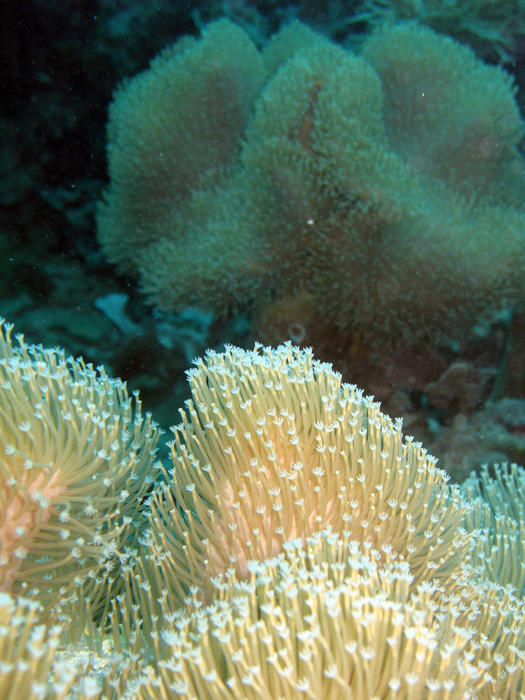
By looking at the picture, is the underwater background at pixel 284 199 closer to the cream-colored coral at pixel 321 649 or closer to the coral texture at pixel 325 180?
the coral texture at pixel 325 180

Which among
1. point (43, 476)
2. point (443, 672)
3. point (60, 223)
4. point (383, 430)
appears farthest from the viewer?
point (60, 223)

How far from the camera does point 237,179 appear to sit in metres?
3.63

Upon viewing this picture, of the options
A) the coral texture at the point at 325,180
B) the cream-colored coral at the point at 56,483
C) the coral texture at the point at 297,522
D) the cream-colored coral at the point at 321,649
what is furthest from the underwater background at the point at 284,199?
the cream-colored coral at the point at 321,649

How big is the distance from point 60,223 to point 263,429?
355 centimetres

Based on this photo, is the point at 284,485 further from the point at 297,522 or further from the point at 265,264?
the point at 265,264

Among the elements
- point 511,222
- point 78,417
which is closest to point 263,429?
point 78,417

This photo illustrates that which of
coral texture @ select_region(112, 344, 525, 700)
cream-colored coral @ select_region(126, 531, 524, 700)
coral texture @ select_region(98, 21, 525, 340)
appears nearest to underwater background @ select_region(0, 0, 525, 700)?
coral texture @ select_region(98, 21, 525, 340)

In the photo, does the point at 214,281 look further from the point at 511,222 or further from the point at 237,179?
the point at 511,222

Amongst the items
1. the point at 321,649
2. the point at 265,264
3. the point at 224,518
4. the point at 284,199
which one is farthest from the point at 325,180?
the point at 321,649

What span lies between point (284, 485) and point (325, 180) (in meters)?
2.33

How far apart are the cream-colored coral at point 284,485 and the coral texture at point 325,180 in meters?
1.84

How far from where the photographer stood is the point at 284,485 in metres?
1.55

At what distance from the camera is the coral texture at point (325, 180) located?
3.26m

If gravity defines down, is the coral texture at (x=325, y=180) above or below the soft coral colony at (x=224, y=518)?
above
